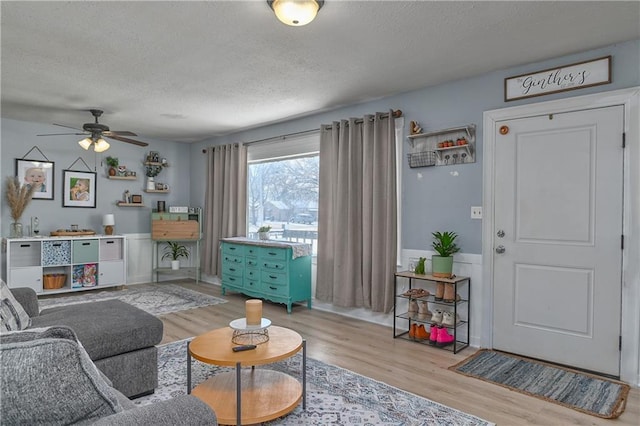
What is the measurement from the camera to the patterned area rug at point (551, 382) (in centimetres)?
249

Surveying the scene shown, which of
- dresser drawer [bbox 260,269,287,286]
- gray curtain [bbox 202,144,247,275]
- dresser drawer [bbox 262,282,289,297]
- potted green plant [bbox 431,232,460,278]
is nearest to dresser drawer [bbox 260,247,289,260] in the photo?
dresser drawer [bbox 260,269,287,286]

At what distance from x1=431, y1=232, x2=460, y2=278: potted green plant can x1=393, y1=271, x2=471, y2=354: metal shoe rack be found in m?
0.07

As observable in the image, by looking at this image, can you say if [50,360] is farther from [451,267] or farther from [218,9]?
[451,267]

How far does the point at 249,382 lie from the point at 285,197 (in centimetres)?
337

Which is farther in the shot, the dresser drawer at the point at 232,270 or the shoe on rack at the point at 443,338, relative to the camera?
the dresser drawer at the point at 232,270

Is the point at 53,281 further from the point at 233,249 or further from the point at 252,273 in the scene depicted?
the point at 252,273

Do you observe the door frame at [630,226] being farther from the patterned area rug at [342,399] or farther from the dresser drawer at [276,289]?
the dresser drawer at [276,289]

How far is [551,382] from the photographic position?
9.22 ft

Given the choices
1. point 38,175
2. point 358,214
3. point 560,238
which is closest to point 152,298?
point 38,175

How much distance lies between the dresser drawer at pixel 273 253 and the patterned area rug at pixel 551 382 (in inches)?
93.8

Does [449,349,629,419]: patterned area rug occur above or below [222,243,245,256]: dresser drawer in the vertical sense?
below

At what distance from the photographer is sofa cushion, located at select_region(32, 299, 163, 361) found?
2.30 m

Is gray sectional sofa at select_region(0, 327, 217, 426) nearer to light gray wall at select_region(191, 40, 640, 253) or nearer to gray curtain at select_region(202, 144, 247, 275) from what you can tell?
light gray wall at select_region(191, 40, 640, 253)

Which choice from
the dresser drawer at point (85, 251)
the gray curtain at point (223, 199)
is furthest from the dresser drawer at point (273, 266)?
the dresser drawer at point (85, 251)
